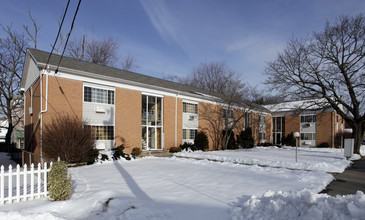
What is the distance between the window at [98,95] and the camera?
14243 mm

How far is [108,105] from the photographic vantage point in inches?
595

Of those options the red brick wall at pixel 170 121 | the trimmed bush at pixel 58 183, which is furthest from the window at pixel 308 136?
the trimmed bush at pixel 58 183

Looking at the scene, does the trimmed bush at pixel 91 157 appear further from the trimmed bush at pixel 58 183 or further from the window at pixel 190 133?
the window at pixel 190 133

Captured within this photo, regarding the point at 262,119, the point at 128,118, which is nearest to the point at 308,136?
the point at 262,119

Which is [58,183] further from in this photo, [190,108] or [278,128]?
[278,128]

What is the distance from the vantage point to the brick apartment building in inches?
505

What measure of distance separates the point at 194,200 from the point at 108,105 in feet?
36.5

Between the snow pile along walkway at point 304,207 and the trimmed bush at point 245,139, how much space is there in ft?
73.3

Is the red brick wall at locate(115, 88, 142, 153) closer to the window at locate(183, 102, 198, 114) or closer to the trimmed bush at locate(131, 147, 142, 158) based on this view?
the trimmed bush at locate(131, 147, 142, 158)

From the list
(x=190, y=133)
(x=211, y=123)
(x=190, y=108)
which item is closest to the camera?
(x=190, y=133)

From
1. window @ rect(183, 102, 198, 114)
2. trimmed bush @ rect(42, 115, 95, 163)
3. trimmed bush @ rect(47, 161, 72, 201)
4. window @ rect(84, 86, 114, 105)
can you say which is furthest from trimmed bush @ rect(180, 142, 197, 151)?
trimmed bush @ rect(47, 161, 72, 201)

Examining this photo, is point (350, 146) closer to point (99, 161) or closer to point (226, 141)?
point (226, 141)

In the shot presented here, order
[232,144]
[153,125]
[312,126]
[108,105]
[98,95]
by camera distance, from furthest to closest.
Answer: [312,126] < [232,144] < [153,125] < [108,105] < [98,95]

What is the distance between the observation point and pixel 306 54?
19.6 m
